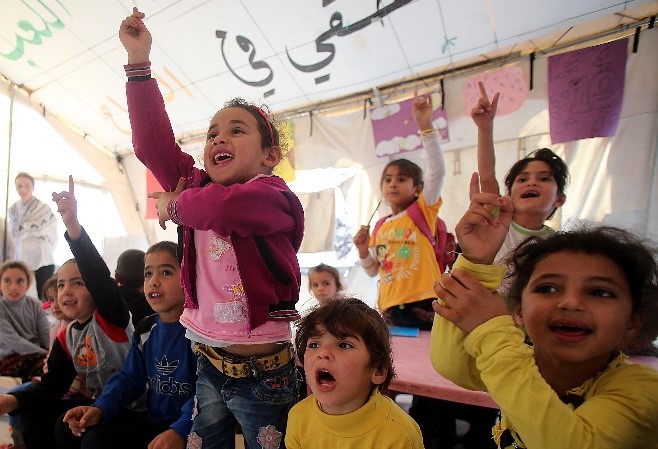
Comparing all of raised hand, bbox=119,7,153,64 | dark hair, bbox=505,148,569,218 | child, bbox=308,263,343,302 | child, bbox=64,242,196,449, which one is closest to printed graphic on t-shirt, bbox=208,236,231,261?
child, bbox=64,242,196,449

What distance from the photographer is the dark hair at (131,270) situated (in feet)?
6.12

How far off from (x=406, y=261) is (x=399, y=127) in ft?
4.76

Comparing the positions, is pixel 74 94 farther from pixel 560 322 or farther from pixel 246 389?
pixel 560 322

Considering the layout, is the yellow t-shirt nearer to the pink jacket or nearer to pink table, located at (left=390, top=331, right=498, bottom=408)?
pink table, located at (left=390, top=331, right=498, bottom=408)

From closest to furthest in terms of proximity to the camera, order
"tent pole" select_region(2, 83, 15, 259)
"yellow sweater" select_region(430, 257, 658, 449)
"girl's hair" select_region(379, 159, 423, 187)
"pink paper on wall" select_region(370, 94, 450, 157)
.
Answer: "yellow sweater" select_region(430, 257, 658, 449) < "girl's hair" select_region(379, 159, 423, 187) < "pink paper on wall" select_region(370, 94, 450, 157) < "tent pole" select_region(2, 83, 15, 259)

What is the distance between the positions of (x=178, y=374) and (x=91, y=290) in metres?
0.54

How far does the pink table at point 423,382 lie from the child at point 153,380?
692 mm

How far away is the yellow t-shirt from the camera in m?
1.78

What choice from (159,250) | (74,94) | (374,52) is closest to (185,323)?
(159,250)

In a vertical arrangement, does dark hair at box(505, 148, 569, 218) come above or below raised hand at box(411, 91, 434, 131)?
below

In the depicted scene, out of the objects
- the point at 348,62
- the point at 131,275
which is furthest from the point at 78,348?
the point at 348,62

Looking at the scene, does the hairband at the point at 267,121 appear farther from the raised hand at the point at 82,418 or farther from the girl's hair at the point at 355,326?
the raised hand at the point at 82,418

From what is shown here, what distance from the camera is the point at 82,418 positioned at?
122 cm

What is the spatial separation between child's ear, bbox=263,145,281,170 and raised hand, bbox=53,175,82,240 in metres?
0.86
